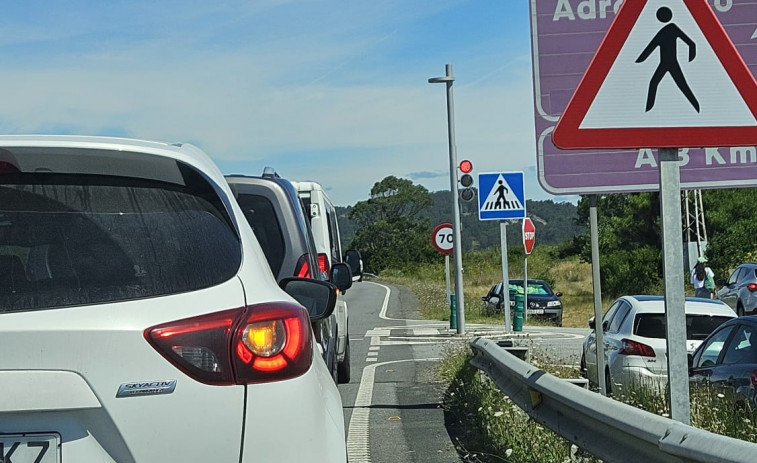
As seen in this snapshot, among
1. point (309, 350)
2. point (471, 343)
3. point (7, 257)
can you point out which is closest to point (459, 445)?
point (471, 343)

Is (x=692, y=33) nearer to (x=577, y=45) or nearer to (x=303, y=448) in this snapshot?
(x=303, y=448)

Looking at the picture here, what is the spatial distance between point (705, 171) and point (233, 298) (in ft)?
17.1

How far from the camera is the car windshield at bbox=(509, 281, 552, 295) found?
1233 inches

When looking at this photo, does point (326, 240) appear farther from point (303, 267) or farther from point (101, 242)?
point (101, 242)

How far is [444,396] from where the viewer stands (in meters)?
10.9

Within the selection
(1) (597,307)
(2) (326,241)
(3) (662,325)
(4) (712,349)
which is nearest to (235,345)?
(1) (597,307)

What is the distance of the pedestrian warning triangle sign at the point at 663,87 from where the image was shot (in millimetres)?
4469

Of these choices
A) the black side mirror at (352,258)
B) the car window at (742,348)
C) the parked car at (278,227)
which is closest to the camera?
the parked car at (278,227)

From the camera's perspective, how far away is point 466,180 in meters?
21.6

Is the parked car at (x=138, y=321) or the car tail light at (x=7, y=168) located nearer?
the parked car at (x=138, y=321)

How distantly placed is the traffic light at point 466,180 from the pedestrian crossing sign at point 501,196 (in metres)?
2.82

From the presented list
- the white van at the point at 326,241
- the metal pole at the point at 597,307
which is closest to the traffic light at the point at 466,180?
the white van at the point at 326,241

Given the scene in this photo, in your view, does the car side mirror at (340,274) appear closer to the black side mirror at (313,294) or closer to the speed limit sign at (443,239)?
the black side mirror at (313,294)

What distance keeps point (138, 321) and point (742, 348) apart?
6776 mm
